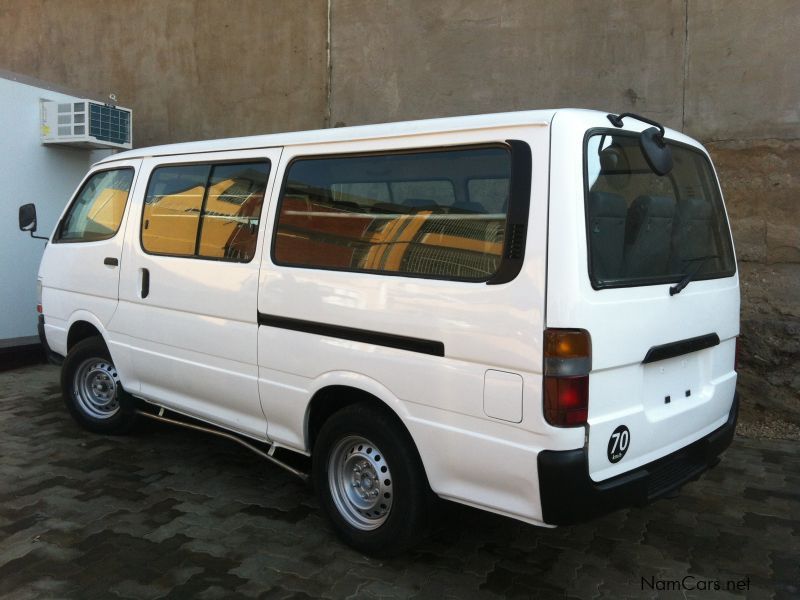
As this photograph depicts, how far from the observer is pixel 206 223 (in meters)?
4.07

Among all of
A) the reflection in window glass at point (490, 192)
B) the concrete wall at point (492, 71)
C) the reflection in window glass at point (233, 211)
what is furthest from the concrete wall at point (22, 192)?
the reflection in window glass at point (490, 192)

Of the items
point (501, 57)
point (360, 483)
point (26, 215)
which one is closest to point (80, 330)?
point (26, 215)

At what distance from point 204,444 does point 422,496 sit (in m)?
2.46

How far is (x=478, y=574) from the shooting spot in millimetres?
3248

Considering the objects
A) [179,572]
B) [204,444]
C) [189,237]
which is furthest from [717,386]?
[204,444]

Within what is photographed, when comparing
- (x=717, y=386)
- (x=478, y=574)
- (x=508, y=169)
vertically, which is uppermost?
(x=508, y=169)

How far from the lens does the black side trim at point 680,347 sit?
9.32ft

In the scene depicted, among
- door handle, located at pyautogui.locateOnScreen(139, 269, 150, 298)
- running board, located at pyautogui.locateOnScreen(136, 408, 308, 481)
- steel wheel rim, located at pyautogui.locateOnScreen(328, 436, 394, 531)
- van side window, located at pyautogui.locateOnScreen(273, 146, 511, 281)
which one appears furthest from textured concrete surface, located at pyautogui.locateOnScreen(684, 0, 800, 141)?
door handle, located at pyautogui.locateOnScreen(139, 269, 150, 298)

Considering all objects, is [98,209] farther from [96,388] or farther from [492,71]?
[492,71]

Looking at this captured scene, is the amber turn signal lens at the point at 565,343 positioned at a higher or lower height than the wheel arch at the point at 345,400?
higher

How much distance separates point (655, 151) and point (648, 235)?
366 millimetres

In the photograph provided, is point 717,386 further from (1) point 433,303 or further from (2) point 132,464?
(2) point 132,464

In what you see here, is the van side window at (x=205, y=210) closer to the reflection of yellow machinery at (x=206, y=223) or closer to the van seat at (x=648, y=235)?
the reflection of yellow machinery at (x=206, y=223)

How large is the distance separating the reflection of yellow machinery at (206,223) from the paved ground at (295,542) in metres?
1.47
